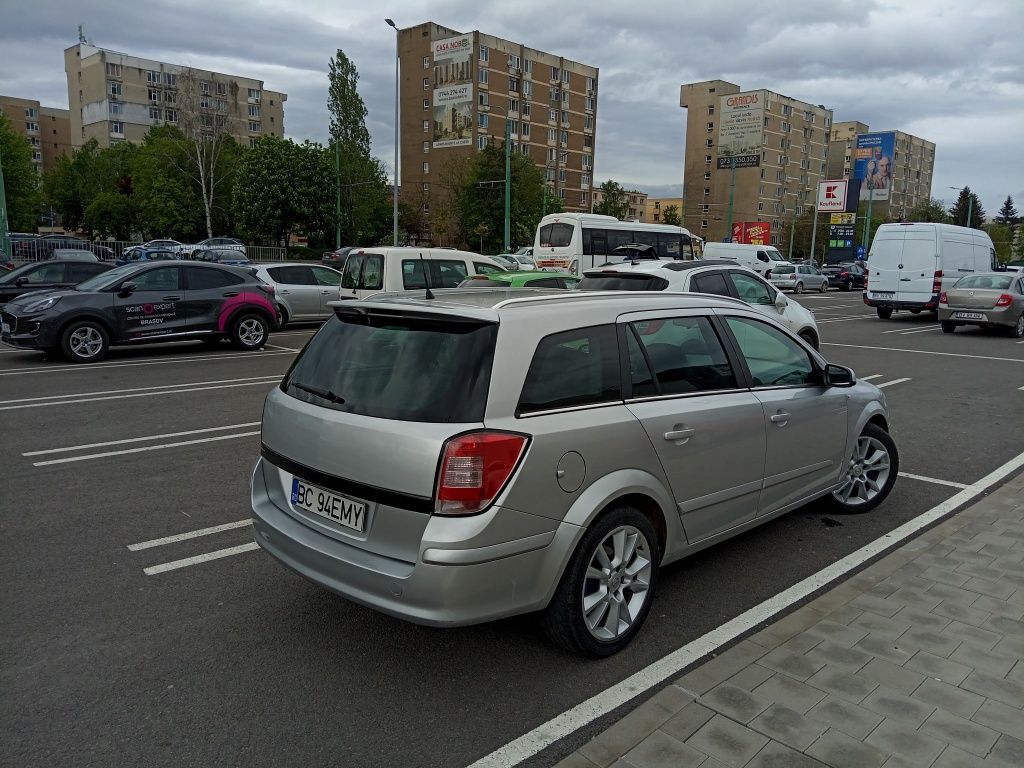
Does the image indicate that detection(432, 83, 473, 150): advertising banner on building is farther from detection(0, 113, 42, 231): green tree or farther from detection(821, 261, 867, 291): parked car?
detection(821, 261, 867, 291): parked car

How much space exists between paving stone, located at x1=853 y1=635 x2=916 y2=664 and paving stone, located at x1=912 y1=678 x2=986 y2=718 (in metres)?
0.20

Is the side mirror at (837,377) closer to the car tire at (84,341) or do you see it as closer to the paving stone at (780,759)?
the paving stone at (780,759)

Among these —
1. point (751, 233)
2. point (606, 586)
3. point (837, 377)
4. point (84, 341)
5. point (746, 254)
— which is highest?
point (751, 233)

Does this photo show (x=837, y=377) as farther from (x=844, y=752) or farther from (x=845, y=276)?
(x=845, y=276)

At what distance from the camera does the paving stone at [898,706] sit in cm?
293

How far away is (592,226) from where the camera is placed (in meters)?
27.3

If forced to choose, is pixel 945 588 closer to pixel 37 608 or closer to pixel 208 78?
pixel 37 608

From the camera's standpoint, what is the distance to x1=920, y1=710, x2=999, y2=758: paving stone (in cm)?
275

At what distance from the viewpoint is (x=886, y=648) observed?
136 inches

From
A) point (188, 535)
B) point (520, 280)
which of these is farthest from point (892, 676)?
point (520, 280)

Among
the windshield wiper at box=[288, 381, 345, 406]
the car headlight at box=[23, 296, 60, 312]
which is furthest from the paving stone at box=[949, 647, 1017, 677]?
the car headlight at box=[23, 296, 60, 312]

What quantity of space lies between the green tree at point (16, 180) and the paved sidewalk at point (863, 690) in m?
66.9

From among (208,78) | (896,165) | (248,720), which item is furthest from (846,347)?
(896,165)

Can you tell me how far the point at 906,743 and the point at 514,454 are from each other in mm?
1781
